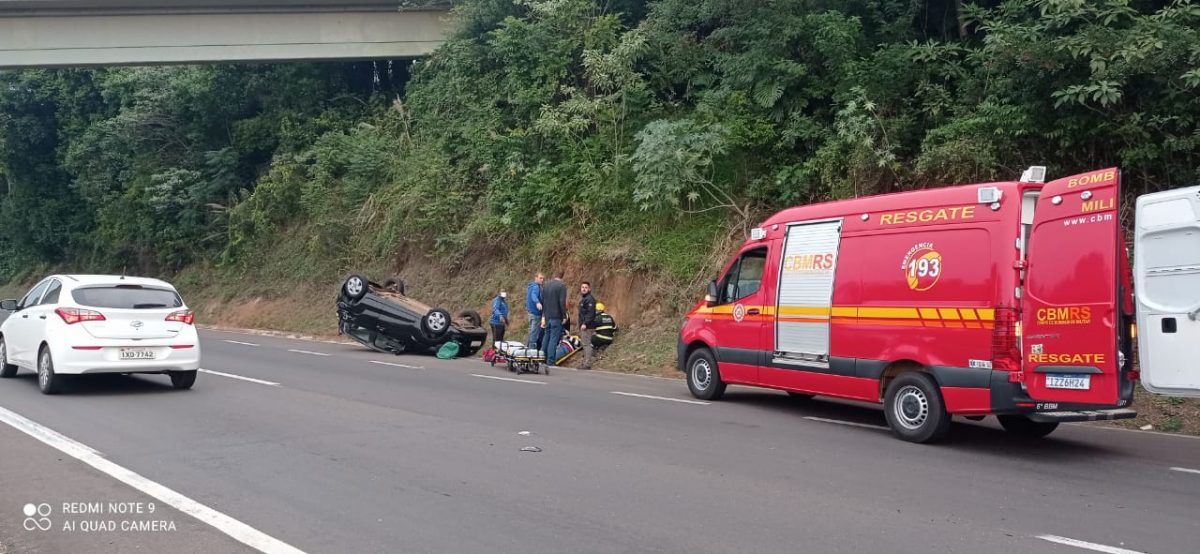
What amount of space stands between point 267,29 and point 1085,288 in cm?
2640

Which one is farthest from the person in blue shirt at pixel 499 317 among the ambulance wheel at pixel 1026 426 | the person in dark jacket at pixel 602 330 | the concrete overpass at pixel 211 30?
the concrete overpass at pixel 211 30

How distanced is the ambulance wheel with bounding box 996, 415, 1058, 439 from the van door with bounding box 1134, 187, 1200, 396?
2061 millimetres

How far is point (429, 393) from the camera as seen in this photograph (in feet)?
A: 42.9

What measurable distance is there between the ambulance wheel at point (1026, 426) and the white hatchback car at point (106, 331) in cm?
1040

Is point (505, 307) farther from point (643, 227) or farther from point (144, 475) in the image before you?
point (144, 475)

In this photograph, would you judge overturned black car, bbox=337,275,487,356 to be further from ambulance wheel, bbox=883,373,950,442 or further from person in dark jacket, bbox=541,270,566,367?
ambulance wheel, bbox=883,373,950,442

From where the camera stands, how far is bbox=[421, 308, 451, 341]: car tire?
20.1 meters

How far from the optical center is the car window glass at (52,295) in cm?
1240

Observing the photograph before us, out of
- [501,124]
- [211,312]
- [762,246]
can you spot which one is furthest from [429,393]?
[211,312]

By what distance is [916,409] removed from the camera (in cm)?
961

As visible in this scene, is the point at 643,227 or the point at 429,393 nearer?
the point at 429,393

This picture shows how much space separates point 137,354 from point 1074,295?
11.1 m

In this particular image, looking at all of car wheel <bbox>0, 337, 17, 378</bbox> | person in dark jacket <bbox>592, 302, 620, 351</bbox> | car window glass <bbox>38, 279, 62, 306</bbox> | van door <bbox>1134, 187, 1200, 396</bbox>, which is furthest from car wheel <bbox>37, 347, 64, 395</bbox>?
van door <bbox>1134, 187, 1200, 396</bbox>

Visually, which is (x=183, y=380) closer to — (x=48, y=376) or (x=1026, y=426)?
(x=48, y=376)
